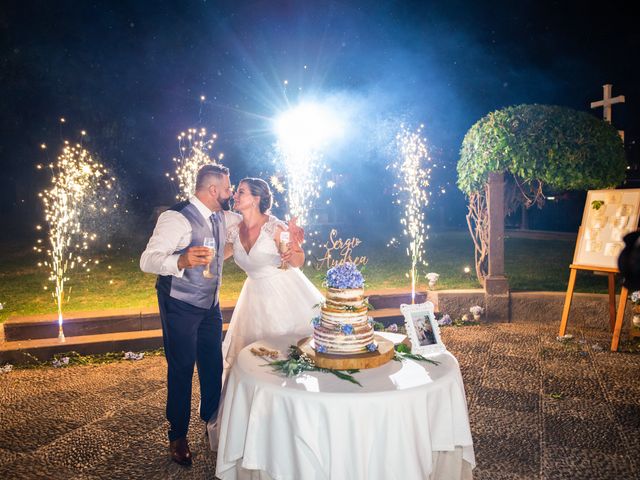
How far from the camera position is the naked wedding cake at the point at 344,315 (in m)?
3.13

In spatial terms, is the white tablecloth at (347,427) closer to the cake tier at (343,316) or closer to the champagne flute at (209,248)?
the cake tier at (343,316)

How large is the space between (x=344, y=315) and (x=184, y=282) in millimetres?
1339

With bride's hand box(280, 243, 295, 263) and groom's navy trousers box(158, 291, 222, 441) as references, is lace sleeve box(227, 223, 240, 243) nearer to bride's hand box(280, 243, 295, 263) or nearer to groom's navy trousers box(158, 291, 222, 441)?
bride's hand box(280, 243, 295, 263)

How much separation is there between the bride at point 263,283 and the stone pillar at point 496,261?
16.1ft

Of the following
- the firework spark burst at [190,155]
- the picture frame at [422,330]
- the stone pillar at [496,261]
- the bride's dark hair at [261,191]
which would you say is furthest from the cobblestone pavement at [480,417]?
the firework spark burst at [190,155]

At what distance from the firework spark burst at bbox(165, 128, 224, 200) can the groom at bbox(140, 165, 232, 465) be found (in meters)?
18.6

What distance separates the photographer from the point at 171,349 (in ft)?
12.3

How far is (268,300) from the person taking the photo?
4.15m

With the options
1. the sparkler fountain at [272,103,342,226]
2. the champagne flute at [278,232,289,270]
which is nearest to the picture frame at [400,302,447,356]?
the champagne flute at [278,232,289,270]

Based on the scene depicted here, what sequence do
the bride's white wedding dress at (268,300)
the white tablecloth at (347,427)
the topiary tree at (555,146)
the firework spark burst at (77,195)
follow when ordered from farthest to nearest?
the firework spark burst at (77,195), the topiary tree at (555,146), the bride's white wedding dress at (268,300), the white tablecloth at (347,427)

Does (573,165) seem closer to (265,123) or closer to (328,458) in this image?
(328,458)

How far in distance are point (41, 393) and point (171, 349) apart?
8.95 ft

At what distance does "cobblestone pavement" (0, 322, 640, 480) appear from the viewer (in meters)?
3.85

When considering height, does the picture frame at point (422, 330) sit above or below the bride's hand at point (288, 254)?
below
